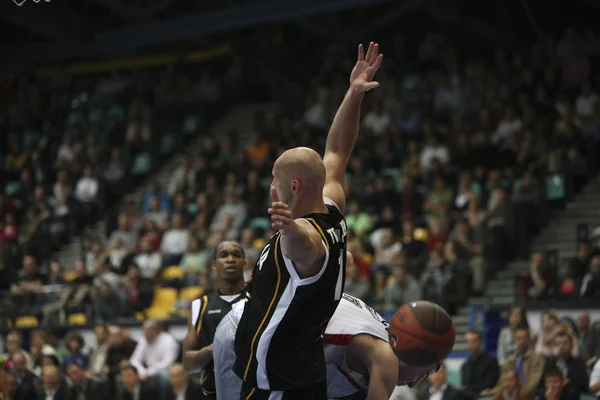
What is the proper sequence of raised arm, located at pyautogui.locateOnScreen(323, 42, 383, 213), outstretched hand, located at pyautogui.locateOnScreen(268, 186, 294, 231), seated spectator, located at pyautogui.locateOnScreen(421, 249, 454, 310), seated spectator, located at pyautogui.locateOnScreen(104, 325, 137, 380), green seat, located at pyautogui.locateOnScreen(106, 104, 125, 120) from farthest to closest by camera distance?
green seat, located at pyautogui.locateOnScreen(106, 104, 125, 120)
seated spectator, located at pyautogui.locateOnScreen(421, 249, 454, 310)
seated spectator, located at pyautogui.locateOnScreen(104, 325, 137, 380)
raised arm, located at pyautogui.locateOnScreen(323, 42, 383, 213)
outstretched hand, located at pyautogui.locateOnScreen(268, 186, 294, 231)

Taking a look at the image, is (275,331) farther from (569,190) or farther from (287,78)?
(287,78)

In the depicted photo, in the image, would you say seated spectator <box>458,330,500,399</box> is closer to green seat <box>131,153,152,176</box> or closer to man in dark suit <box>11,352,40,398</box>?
man in dark suit <box>11,352,40,398</box>

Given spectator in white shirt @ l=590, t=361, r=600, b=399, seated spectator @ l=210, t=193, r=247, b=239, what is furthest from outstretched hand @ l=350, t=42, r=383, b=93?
seated spectator @ l=210, t=193, r=247, b=239

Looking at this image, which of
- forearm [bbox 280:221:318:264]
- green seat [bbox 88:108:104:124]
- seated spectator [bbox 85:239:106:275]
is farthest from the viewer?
green seat [bbox 88:108:104:124]

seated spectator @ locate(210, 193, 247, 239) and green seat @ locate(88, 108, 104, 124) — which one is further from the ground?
green seat @ locate(88, 108, 104, 124)

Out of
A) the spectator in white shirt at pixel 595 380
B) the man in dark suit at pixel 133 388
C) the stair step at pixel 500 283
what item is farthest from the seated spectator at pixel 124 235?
the spectator in white shirt at pixel 595 380

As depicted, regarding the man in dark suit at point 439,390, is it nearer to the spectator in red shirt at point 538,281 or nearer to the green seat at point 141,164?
the spectator in red shirt at point 538,281

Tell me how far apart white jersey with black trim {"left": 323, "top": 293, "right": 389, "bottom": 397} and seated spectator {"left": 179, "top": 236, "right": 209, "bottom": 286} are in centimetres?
1216

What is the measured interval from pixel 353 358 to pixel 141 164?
63.5 ft

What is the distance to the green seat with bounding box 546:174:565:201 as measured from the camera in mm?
18141

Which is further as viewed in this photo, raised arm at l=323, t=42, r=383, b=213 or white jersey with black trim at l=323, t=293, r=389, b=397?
raised arm at l=323, t=42, r=383, b=213

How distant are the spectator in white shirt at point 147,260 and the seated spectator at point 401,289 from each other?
211 inches

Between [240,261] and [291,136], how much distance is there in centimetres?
1491

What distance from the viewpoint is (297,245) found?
213 inches
